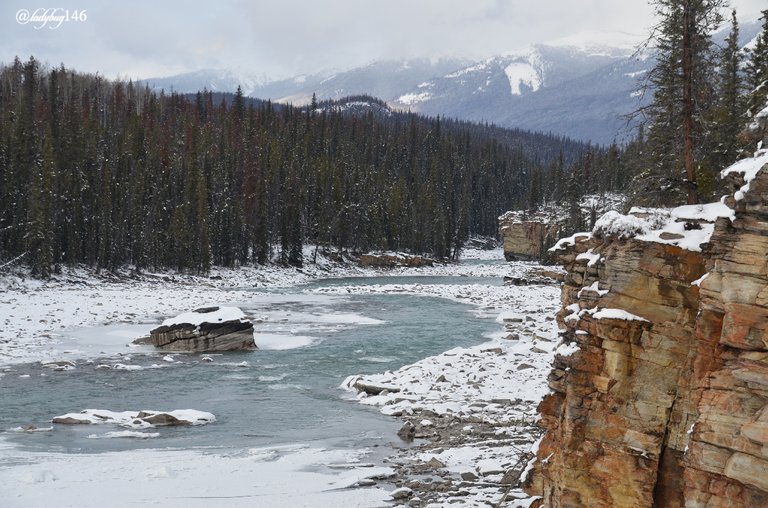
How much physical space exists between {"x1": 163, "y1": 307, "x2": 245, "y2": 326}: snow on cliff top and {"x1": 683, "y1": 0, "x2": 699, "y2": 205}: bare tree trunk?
2169 cm

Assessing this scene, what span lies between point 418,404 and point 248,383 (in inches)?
277

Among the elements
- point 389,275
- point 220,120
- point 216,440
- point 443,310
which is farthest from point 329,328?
point 220,120

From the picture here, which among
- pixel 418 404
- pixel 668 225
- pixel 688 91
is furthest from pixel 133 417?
pixel 688 91

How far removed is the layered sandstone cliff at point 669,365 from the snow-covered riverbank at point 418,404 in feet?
8.80

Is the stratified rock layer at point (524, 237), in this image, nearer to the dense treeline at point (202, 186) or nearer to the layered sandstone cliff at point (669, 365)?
the dense treeline at point (202, 186)

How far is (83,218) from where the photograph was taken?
2707 inches

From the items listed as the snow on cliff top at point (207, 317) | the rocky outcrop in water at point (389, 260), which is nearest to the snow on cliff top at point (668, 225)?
the snow on cliff top at point (207, 317)

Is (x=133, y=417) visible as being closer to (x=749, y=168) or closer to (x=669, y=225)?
(x=669, y=225)

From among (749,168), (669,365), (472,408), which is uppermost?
(749,168)

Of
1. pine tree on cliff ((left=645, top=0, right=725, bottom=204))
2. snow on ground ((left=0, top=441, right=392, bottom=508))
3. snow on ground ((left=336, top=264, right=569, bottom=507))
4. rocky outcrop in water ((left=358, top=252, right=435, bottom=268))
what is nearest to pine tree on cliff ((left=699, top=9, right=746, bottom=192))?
pine tree on cliff ((left=645, top=0, right=725, bottom=204))

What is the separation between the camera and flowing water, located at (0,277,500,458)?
19.2 metres

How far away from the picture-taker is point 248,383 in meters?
26.1

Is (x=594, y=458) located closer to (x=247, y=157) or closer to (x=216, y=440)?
(x=216, y=440)

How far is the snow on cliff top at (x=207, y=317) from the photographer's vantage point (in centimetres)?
3297
